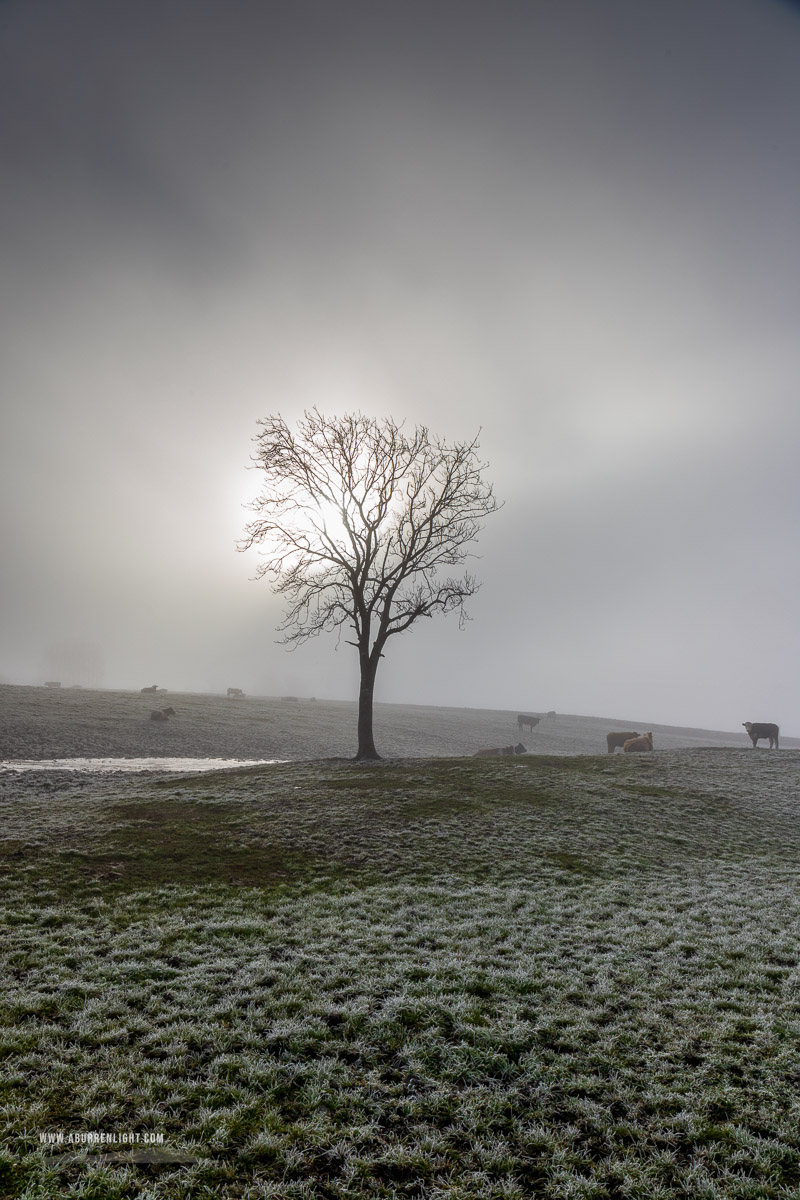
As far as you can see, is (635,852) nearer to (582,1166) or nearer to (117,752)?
(582,1166)

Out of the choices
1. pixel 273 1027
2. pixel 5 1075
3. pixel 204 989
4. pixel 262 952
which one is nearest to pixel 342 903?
pixel 262 952

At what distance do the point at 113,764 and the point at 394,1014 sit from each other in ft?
102

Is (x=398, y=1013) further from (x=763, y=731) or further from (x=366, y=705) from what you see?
(x=763, y=731)

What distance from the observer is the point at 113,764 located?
1312 inches

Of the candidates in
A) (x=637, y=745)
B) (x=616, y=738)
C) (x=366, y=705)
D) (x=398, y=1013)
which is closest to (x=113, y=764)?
(x=366, y=705)

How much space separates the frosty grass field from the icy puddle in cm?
1276

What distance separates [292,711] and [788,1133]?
7645 cm

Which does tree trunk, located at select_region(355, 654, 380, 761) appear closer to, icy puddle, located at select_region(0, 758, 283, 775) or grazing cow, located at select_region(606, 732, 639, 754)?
icy puddle, located at select_region(0, 758, 283, 775)

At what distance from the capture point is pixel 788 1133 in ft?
19.5

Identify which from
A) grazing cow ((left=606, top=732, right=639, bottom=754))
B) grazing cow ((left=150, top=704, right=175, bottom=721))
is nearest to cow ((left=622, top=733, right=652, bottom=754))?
grazing cow ((left=606, top=732, right=639, bottom=754))

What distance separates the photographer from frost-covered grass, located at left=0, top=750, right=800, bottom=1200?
5.45 meters

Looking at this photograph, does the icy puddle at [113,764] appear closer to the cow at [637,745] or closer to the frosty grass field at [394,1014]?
the frosty grass field at [394,1014]

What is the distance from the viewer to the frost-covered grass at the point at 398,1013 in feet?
17.9

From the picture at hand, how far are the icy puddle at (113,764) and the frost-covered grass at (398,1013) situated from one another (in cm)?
1348
